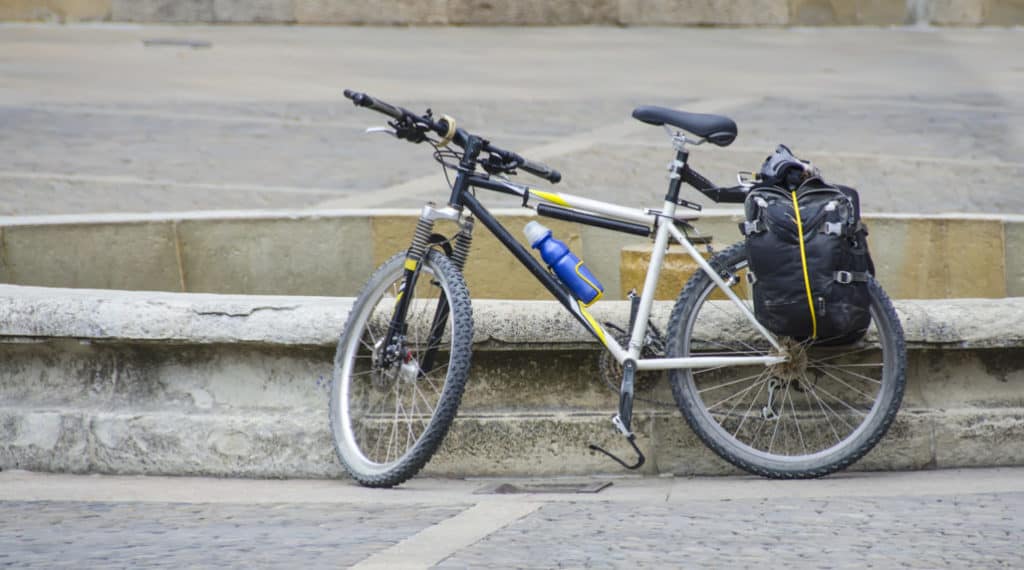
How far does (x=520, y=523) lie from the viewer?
Answer: 15.7ft

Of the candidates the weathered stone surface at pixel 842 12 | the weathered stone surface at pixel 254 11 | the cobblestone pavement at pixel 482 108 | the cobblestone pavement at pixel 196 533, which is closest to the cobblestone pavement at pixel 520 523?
the cobblestone pavement at pixel 196 533

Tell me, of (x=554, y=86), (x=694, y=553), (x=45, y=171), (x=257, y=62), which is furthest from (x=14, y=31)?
(x=694, y=553)

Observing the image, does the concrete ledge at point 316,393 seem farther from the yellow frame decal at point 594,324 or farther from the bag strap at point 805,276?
the bag strap at point 805,276

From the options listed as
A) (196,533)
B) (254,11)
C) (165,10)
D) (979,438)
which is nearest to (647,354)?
(979,438)

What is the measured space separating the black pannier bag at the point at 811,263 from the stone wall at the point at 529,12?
15.1 m

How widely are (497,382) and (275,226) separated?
90.5 inches

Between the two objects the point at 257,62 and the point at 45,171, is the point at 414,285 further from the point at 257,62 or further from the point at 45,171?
the point at 257,62

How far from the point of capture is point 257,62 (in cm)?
1719

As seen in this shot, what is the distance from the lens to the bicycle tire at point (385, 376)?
5453 mm

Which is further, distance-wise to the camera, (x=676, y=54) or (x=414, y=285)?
(x=676, y=54)

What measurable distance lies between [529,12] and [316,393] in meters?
14.9

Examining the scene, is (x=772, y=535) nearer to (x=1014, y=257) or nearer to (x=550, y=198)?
(x=550, y=198)

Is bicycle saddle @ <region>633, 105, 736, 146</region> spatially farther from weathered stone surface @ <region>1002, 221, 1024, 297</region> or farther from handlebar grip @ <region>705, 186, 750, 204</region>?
weathered stone surface @ <region>1002, 221, 1024, 297</region>

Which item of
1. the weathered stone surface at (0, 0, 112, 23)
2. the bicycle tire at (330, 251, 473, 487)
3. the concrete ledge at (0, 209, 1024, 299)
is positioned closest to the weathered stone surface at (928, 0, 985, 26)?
the weathered stone surface at (0, 0, 112, 23)
